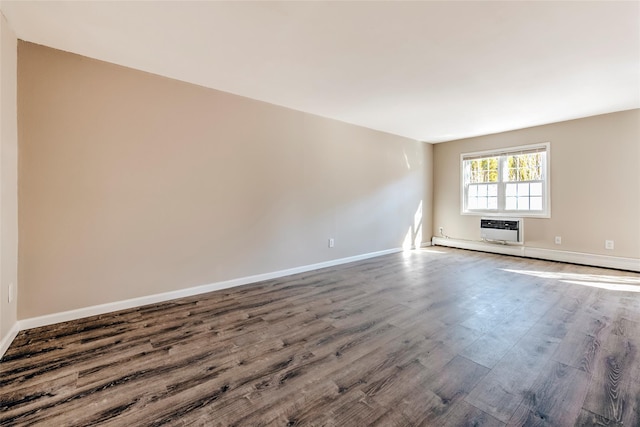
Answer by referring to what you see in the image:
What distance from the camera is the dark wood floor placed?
139cm

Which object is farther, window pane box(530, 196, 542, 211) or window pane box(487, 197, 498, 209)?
window pane box(487, 197, 498, 209)

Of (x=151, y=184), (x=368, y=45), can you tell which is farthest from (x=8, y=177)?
(x=368, y=45)

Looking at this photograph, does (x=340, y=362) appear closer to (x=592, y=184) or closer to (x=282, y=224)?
(x=282, y=224)

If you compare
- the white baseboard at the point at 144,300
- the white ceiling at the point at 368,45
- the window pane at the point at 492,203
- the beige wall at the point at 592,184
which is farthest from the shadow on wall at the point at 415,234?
the white ceiling at the point at 368,45

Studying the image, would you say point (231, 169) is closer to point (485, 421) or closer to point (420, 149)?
point (485, 421)

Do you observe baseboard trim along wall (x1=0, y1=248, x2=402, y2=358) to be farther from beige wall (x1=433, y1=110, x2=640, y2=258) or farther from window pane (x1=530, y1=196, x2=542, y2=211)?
beige wall (x1=433, y1=110, x2=640, y2=258)

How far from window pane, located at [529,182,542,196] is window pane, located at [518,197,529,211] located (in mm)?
146

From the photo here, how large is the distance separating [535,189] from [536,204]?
0.90 ft

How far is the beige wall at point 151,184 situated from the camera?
2.32 meters

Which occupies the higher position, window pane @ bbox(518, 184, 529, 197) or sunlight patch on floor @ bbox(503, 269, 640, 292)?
window pane @ bbox(518, 184, 529, 197)

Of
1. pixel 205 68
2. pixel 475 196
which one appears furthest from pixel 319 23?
pixel 475 196

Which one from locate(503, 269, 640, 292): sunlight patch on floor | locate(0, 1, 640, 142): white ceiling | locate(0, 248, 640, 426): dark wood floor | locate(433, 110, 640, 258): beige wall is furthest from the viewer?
locate(433, 110, 640, 258): beige wall

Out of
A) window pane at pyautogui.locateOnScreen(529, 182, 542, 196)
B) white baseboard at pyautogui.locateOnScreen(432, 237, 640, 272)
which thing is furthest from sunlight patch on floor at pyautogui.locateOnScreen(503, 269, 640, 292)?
window pane at pyautogui.locateOnScreen(529, 182, 542, 196)

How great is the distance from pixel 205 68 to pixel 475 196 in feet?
18.1
